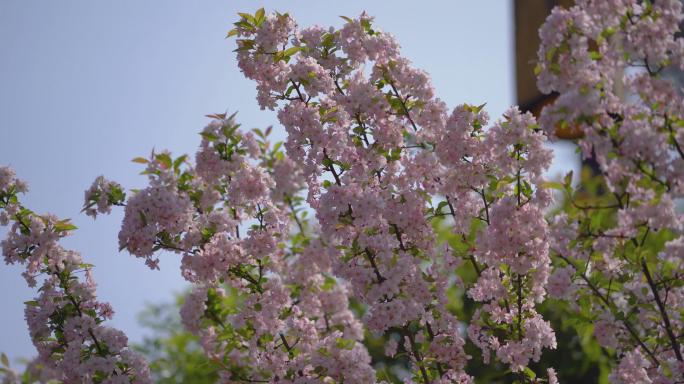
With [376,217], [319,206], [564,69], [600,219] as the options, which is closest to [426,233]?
[376,217]

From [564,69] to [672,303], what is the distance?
4.84 feet

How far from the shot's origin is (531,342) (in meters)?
4.34

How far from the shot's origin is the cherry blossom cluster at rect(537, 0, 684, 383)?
10.6 feet

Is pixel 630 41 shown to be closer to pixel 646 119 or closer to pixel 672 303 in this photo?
pixel 646 119

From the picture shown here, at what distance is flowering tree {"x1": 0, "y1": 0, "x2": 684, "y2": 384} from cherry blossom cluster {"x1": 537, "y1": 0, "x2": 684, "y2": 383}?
0.02 meters

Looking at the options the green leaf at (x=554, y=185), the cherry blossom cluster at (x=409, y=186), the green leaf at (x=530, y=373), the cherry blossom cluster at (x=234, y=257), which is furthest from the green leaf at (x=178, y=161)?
the green leaf at (x=530, y=373)

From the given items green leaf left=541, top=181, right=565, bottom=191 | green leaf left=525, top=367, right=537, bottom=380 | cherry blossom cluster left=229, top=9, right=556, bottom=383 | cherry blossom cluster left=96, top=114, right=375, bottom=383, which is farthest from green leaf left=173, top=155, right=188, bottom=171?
green leaf left=525, top=367, right=537, bottom=380

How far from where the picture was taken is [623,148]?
10.4 ft

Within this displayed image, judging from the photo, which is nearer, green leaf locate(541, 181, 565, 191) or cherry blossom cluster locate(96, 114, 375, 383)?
green leaf locate(541, 181, 565, 191)

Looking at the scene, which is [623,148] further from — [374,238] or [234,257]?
[234,257]

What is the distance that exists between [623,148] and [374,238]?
1.50 metres

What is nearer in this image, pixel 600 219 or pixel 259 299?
pixel 600 219

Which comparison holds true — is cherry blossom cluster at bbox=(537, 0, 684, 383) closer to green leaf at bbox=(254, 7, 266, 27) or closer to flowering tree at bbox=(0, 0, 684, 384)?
flowering tree at bbox=(0, 0, 684, 384)

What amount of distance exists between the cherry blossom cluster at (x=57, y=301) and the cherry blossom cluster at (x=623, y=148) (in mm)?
2680
